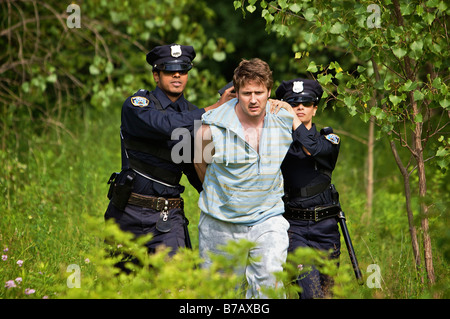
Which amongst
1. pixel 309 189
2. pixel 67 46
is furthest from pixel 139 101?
pixel 67 46

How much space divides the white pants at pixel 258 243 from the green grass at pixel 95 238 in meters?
0.20

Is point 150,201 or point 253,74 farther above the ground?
point 253,74

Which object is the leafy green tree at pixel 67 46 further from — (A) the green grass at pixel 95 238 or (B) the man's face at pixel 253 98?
(B) the man's face at pixel 253 98

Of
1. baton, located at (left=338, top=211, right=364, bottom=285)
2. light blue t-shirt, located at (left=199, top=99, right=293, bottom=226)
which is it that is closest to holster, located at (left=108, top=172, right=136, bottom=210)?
light blue t-shirt, located at (left=199, top=99, right=293, bottom=226)

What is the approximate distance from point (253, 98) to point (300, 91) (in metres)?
0.76

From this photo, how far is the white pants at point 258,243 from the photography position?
4191 mm

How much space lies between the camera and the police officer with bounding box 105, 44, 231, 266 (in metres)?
4.70

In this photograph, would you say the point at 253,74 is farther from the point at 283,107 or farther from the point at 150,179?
the point at 150,179

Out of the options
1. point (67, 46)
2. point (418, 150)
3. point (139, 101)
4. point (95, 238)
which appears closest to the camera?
point (139, 101)

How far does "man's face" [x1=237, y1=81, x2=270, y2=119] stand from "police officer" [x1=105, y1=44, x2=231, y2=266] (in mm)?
377

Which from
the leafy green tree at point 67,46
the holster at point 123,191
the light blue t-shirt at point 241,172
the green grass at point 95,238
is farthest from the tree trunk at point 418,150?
the leafy green tree at point 67,46

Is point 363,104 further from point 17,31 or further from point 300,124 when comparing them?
point 17,31

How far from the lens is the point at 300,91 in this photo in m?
4.89
